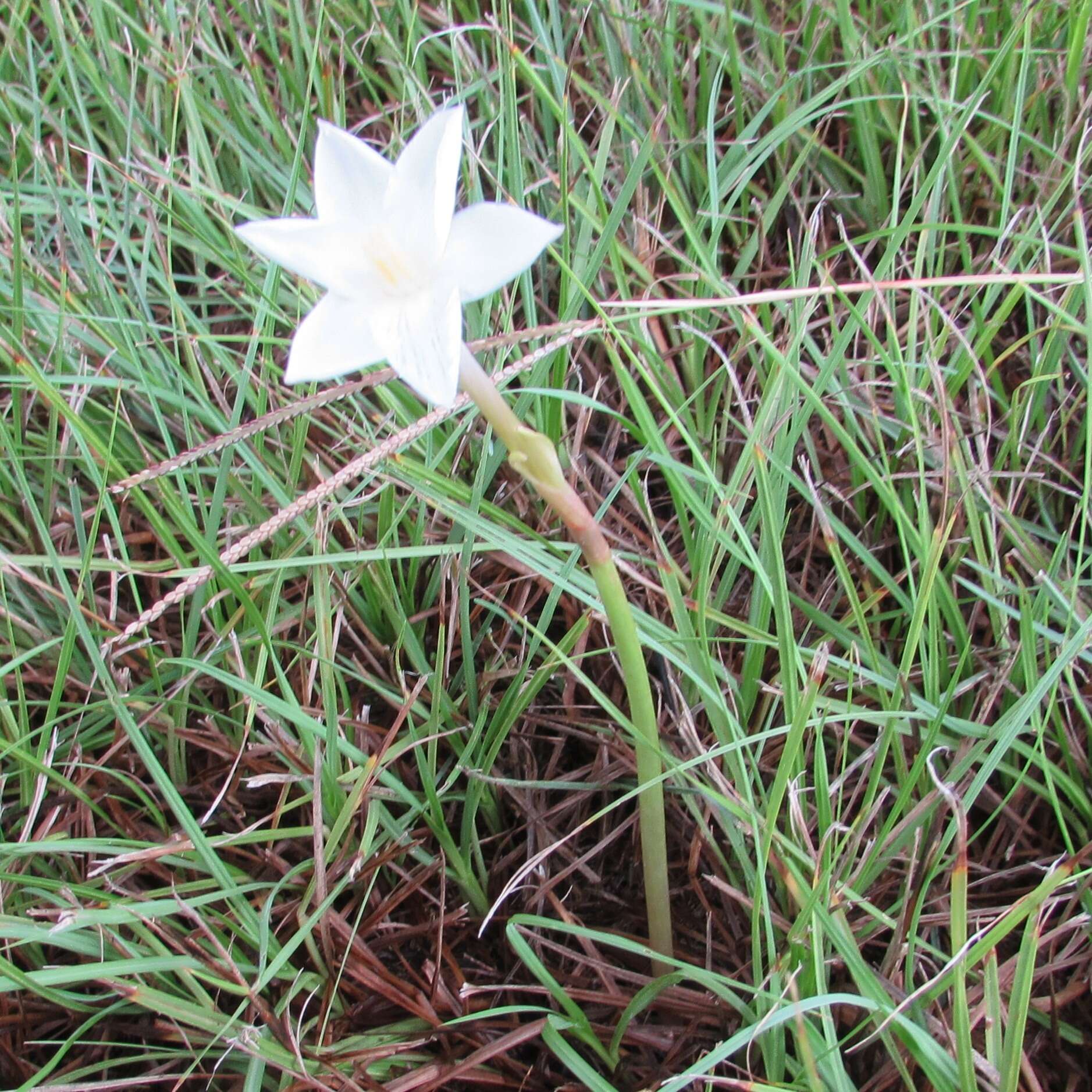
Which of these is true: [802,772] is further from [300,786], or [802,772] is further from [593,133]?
[593,133]

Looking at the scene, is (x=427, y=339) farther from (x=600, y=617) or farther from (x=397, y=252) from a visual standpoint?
(x=600, y=617)

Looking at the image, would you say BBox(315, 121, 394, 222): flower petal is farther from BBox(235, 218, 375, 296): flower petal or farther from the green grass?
the green grass

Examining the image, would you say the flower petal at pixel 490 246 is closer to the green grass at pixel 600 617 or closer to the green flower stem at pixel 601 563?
the green flower stem at pixel 601 563

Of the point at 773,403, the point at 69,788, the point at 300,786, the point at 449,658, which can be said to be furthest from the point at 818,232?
the point at 69,788

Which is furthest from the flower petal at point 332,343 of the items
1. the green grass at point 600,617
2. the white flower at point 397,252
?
the green grass at point 600,617

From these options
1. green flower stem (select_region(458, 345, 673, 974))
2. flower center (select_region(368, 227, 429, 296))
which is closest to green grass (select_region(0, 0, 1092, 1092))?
green flower stem (select_region(458, 345, 673, 974))
